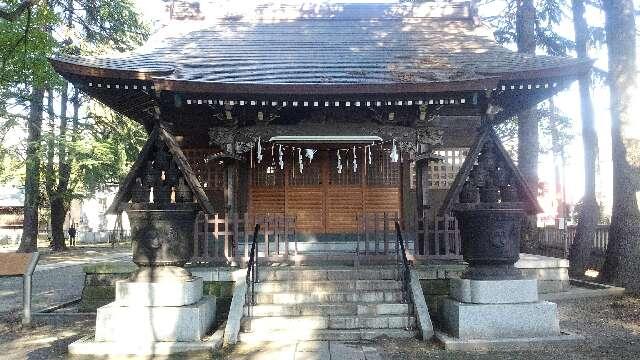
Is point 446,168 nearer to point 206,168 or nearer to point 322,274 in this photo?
point 322,274

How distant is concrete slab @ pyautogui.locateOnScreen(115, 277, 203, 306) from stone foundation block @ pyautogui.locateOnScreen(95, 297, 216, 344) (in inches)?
4.7

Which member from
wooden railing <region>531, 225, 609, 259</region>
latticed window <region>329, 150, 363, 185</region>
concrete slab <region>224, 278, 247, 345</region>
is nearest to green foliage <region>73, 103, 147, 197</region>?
latticed window <region>329, 150, 363, 185</region>

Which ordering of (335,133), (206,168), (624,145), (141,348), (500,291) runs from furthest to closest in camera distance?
(206,168) < (624,145) < (335,133) < (500,291) < (141,348)

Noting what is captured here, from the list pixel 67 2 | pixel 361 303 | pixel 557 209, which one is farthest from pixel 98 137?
pixel 557 209

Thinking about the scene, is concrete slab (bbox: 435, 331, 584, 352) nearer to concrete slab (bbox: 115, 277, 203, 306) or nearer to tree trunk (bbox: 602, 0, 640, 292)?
concrete slab (bbox: 115, 277, 203, 306)

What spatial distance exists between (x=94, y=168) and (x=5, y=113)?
4.31m

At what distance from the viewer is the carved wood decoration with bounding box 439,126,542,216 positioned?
7.59 meters

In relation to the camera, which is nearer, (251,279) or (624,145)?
(251,279)

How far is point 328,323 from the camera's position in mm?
7699

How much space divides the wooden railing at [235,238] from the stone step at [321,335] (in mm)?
1698

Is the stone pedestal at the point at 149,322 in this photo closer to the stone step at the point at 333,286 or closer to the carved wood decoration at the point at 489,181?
the stone step at the point at 333,286

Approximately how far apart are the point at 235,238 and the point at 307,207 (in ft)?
10.2

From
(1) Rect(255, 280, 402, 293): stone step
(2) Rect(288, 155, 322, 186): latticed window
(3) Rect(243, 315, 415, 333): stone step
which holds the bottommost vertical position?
(3) Rect(243, 315, 415, 333): stone step

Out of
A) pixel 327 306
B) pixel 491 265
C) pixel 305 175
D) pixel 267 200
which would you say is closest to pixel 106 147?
pixel 267 200
